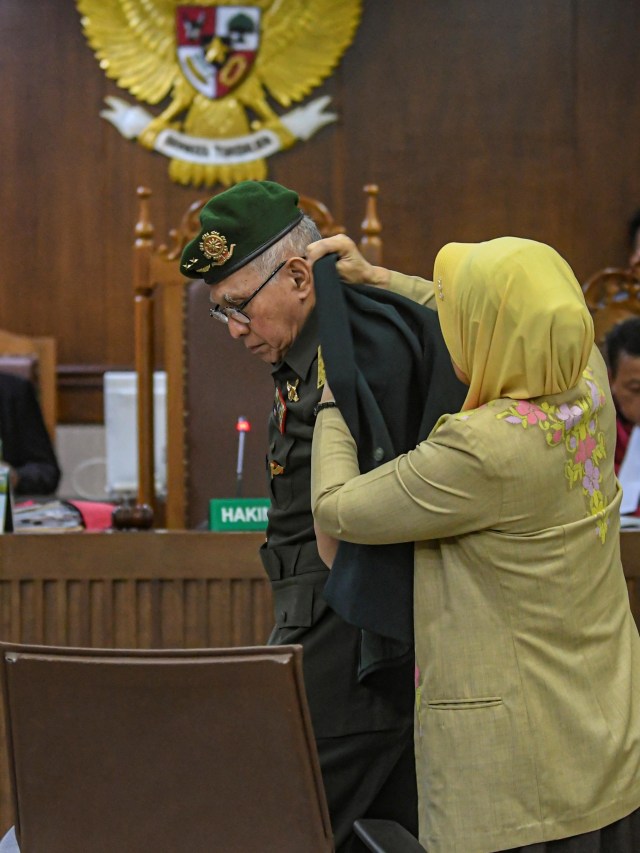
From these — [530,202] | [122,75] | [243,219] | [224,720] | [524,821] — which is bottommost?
[524,821]

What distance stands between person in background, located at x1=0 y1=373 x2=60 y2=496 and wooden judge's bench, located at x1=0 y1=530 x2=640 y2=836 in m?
1.86

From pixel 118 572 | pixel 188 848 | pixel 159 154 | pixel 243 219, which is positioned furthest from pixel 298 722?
pixel 159 154

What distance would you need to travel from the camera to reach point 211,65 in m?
5.41

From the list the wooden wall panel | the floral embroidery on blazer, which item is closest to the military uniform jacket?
the floral embroidery on blazer

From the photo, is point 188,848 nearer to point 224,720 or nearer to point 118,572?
point 224,720

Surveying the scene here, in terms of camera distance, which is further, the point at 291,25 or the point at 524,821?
the point at 291,25

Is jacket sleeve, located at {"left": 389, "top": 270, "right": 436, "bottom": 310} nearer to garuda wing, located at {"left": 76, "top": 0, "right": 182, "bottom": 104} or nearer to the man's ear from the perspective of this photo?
the man's ear

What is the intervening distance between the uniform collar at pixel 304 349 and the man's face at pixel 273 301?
0.01 metres

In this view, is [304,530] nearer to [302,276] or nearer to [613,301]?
[302,276]

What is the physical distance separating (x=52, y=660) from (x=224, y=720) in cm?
18

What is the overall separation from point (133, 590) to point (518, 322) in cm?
145

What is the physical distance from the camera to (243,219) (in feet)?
5.08

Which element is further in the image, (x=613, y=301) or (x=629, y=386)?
(x=613, y=301)

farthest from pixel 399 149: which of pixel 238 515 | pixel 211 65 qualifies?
pixel 238 515
